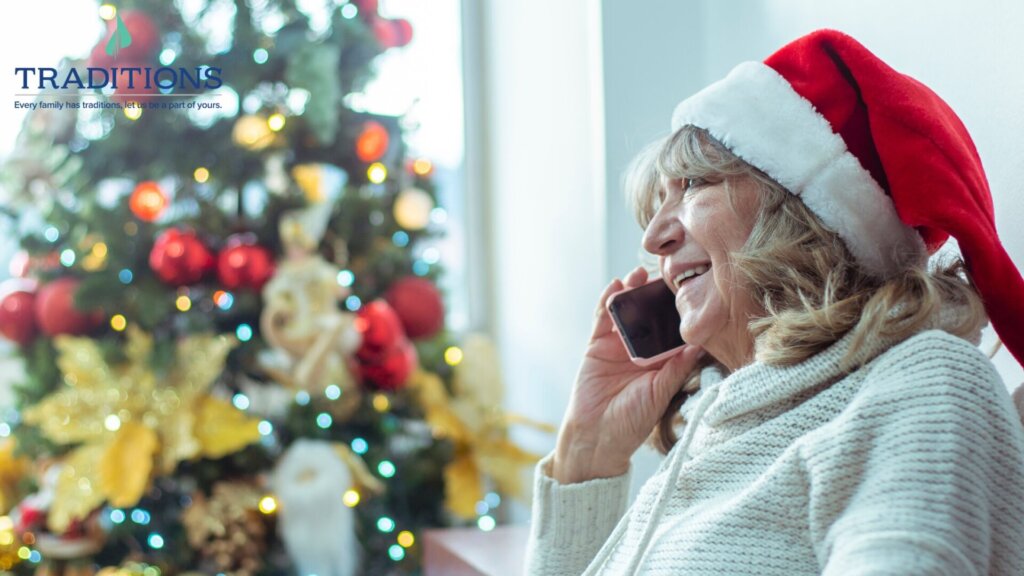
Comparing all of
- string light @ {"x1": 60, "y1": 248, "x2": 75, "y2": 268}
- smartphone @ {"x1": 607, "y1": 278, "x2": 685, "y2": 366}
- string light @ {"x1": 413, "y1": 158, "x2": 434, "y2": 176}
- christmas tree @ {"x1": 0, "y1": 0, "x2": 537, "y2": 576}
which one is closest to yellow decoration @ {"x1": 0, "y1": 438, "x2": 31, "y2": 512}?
christmas tree @ {"x1": 0, "y1": 0, "x2": 537, "y2": 576}

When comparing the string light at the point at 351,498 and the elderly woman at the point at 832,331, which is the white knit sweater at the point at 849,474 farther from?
the string light at the point at 351,498

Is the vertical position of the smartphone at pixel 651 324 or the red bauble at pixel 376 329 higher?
the smartphone at pixel 651 324

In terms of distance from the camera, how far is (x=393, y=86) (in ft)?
9.88

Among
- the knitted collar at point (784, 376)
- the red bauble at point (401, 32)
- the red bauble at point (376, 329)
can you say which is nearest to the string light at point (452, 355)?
the red bauble at point (376, 329)

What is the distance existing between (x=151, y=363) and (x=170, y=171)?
17.3 inches

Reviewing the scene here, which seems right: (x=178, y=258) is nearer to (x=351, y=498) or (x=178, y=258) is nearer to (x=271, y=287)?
(x=271, y=287)

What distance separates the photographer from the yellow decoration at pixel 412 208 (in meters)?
2.62

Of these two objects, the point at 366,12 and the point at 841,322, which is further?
the point at 366,12

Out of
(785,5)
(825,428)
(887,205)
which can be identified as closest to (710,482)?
(825,428)

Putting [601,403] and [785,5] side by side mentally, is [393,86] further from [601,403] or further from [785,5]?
[601,403]

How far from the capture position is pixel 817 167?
3.60ft

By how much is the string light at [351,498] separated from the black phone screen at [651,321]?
3.79 feet

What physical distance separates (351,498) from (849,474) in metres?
1.64

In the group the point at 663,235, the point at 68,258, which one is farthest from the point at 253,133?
Result: the point at 663,235
